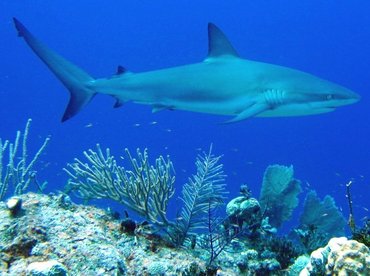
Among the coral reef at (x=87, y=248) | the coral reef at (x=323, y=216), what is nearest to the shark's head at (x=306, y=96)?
the coral reef at (x=323, y=216)

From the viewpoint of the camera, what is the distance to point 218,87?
7898mm

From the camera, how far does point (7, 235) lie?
4352mm

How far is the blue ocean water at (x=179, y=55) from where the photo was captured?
98.8 m

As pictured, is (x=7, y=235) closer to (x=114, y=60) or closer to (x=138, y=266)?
(x=138, y=266)

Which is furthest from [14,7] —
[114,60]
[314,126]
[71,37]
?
[314,126]

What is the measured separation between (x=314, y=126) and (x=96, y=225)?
117 metres

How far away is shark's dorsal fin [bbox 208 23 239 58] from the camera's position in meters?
8.27

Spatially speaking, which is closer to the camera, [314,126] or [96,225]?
[96,225]

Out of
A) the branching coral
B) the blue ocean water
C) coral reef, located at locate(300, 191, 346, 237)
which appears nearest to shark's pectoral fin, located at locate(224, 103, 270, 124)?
the branching coral

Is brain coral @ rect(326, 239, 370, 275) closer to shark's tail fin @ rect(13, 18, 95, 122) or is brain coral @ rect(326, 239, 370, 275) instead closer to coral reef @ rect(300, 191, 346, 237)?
shark's tail fin @ rect(13, 18, 95, 122)

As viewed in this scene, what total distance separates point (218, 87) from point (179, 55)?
317ft

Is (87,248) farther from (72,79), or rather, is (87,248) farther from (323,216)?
(323,216)

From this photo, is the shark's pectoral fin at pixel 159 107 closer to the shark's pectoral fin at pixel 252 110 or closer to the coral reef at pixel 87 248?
the shark's pectoral fin at pixel 252 110

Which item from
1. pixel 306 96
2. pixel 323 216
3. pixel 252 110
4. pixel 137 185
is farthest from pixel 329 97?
pixel 137 185
